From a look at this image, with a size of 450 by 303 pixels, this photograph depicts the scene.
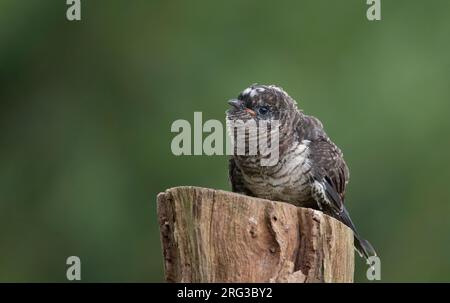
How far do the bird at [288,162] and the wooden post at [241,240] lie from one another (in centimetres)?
140

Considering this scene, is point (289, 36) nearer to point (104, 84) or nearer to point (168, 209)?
point (104, 84)

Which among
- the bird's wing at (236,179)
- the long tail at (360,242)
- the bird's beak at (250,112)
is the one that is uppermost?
the bird's beak at (250,112)

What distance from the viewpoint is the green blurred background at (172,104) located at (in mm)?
11680

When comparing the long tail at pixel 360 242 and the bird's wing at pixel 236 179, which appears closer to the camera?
the long tail at pixel 360 242

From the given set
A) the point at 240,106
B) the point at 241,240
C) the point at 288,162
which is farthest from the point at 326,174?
the point at 241,240

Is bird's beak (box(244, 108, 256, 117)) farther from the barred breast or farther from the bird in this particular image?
the barred breast

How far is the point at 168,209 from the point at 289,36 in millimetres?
7562

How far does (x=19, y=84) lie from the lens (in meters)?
13.9

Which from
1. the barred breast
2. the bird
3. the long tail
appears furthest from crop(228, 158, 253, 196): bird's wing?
the long tail

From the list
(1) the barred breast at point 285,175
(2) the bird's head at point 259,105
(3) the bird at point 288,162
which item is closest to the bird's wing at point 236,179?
(3) the bird at point 288,162

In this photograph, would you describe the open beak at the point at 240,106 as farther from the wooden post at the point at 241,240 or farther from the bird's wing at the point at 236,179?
the wooden post at the point at 241,240

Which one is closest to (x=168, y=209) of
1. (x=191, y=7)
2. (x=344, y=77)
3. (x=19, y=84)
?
(x=344, y=77)

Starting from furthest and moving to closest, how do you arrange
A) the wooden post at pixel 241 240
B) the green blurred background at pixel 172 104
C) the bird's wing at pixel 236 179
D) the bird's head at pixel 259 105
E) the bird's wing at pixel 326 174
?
1. the green blurred background at pixel 172 104
2. the bird's wing at pixel 236 179
3. the bird's wing at pixel 326 174
4. the bird's head at pixel 259 105
5. the wooden post at pixel 241 240

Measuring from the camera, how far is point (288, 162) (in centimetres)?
662
